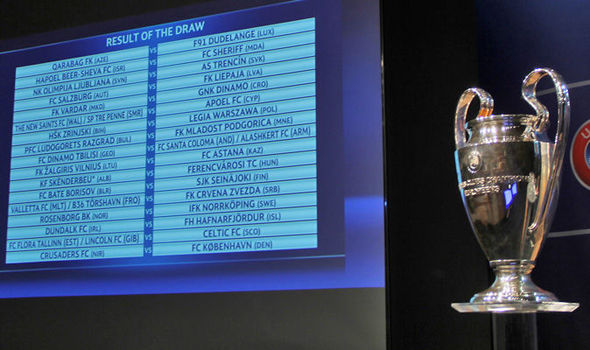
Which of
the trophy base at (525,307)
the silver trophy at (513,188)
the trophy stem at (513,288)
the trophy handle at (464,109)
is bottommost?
the trophy base at (525,307)

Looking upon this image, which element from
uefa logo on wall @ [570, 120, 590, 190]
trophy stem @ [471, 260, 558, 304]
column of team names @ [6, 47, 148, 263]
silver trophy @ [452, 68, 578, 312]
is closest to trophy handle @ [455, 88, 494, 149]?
silver trophy @ [452, 68, 578, 312]

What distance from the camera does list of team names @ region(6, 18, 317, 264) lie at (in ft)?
6.36

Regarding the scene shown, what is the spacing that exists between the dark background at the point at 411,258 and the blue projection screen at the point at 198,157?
0.04 meters

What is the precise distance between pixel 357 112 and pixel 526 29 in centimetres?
46

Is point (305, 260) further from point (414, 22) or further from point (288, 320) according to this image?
point (414, 22)

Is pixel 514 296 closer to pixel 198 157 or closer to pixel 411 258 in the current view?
pixel 411 258

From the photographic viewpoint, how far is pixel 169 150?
208 cm

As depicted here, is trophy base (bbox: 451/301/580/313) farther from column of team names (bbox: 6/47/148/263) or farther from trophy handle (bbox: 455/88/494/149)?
column of team names (bbox: 6/47/148/263)

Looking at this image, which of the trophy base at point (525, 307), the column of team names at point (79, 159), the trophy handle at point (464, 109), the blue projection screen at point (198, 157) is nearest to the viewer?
the trophy base at point (525, 307)

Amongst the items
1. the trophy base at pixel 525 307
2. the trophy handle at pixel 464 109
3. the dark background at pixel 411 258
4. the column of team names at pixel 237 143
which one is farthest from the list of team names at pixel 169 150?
the trophy base at pixel 525 307

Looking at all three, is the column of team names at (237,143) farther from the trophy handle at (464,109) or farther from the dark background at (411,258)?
the trophy handle at (464,109)

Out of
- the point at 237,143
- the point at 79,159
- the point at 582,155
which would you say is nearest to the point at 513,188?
the point at 582,155

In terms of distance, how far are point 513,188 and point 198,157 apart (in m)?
0.97

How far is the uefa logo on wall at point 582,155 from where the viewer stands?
1.69 m
